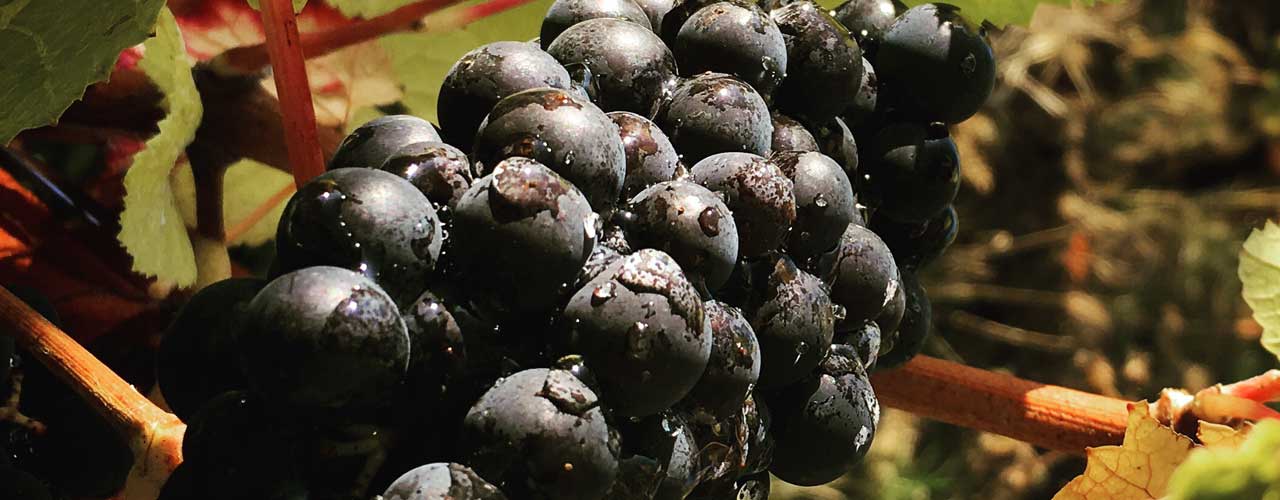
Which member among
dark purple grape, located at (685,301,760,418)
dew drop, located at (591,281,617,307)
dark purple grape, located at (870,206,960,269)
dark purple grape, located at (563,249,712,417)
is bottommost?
dark purple grape, located at (870,206,960,269)

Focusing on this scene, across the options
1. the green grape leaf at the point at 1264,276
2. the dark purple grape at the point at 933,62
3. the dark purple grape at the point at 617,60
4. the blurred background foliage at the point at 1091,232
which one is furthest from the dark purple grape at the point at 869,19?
the blurred background foliage at the point at 1091,232

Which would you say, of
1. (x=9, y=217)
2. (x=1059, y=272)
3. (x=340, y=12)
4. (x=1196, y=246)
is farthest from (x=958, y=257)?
(x=9, y=217)

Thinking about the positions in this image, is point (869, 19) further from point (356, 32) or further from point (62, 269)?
point (62, 269)

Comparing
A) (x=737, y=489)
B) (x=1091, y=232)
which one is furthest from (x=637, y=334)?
(x=1091, y=232)

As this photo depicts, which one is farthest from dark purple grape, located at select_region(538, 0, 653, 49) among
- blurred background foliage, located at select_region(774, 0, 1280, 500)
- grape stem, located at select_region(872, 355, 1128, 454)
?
blurred background foliage, located at select_region(774, 0, 1280, 500)

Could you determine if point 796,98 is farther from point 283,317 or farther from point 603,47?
point 283,317

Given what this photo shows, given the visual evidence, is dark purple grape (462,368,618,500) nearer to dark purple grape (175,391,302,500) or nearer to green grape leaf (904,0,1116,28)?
dark purple grape (175,391,302,500)
